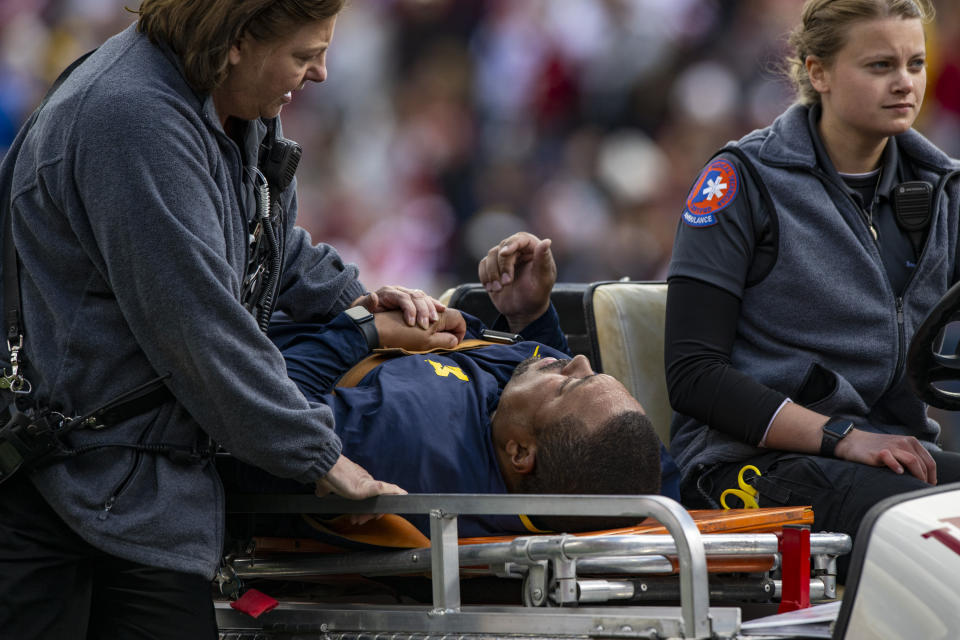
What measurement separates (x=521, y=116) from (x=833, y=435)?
3899mm

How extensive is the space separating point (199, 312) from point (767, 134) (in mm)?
1641

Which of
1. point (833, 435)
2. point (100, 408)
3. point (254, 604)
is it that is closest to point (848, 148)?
point (833, 435)

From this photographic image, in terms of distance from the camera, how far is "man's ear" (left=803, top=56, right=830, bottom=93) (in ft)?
9.50

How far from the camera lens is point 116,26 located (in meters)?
6.53

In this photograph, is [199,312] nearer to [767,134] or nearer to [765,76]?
[767,134]

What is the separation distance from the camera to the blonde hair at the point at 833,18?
2.79m

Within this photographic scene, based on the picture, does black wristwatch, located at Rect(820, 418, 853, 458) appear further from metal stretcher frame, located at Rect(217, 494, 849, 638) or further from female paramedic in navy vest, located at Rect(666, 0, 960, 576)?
metal stretcher frame, located at Rect(217, 494, 849, 638)

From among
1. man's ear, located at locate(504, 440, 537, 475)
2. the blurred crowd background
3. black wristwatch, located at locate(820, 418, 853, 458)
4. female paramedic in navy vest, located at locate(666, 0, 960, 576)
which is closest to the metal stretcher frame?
man's ear, located at locate(504, 440, 537, 475)

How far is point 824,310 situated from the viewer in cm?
279

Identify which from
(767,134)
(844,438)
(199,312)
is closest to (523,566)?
(199,312)

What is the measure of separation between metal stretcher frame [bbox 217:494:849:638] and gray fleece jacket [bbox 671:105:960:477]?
696mm

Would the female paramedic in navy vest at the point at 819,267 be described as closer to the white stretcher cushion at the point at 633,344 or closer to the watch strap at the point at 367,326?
the white stretcher cushion at the point at 633,344

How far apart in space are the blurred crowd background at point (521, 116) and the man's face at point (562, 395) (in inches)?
138

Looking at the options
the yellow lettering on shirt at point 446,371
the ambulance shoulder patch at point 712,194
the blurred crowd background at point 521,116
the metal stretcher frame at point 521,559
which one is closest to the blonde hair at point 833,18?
the ambulance shoulder patch at point 712,194
